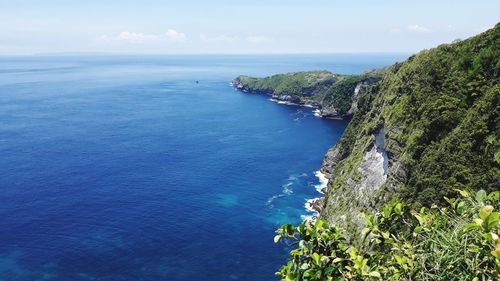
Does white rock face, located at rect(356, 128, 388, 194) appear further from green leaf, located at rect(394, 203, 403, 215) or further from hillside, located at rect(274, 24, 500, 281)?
green leaf, located at rect(394, 203, 403, 215)

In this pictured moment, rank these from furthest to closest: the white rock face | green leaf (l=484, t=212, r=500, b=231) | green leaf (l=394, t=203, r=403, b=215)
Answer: the white rock face < green leaf (l=394, t=203, r=403, b=215) < green leaf (l=484, t=212, r=500, b=231)

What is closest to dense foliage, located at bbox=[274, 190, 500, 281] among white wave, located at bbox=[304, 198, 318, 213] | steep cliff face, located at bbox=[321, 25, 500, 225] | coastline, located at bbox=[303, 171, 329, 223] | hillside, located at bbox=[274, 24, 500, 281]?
hillside, located at bbox=[274, 24, 500, 281]

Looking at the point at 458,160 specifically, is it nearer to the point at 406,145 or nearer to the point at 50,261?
the point at 406,145

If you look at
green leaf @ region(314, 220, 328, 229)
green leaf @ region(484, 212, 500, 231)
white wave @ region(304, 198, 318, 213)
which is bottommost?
white wave @ region(304, 198, 318, 213)

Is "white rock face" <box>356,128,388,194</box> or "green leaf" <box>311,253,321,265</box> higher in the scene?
"green leaf" <box>311,253,321,265</box>

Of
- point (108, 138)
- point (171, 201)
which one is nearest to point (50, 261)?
point (171, 201)

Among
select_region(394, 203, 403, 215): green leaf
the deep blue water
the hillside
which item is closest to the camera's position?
select_region(394, 203, 403, 215): green leaf

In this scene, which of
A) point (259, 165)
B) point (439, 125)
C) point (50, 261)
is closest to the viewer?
point (439, 125)
